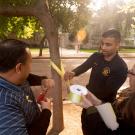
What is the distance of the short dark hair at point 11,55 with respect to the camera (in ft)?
7.95

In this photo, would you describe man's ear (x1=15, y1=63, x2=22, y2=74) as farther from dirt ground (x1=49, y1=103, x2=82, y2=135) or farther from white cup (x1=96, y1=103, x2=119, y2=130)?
dirt ground (x1=49, y1=103, x2=82, y2=135)

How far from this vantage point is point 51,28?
5.91 meters

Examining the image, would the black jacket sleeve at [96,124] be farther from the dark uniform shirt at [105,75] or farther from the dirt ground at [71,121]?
the dirt ground at [71,121]

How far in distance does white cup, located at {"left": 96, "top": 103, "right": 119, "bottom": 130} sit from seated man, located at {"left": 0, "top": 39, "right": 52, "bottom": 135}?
38 centimetres

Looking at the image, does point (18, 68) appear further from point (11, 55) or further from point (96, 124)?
point (96, 124)

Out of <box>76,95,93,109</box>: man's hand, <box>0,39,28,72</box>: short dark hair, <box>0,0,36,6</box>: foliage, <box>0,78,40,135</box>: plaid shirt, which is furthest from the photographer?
<box>0,0,36,6</box>: foliage

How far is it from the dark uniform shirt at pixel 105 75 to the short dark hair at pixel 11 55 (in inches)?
84.4

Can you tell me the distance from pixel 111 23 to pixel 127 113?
52.9 m

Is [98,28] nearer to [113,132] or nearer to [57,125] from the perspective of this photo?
[57,125]

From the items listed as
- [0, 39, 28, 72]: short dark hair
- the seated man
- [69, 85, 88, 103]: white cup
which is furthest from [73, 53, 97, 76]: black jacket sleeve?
[0, 39, 28, 72]: short dark hair

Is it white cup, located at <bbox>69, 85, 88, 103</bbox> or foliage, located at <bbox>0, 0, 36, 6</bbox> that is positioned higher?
foliage, located at <bbox>0, 0, 36, 6</bbox>

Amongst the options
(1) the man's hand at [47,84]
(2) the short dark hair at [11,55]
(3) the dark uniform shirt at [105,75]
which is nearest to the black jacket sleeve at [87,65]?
(3) the dark uniform shirt at [105,75]

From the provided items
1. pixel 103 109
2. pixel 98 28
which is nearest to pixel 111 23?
pixel 98 28

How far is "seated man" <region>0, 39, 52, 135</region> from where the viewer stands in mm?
2250
